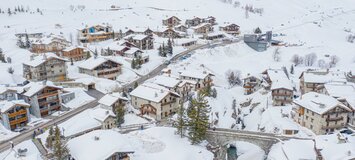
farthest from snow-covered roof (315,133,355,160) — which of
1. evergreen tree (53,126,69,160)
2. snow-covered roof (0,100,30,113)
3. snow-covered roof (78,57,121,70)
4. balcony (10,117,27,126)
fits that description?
snow-covered roof (78,57,121,70)

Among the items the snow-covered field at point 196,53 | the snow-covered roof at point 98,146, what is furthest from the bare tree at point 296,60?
the snow-covered roof at point 98,146

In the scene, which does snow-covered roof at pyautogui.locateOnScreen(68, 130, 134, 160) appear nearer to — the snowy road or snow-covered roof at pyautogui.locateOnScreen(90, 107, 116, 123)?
snow-covered roof at pyautogui.locateOnScreen(90, 107, 116, 123)

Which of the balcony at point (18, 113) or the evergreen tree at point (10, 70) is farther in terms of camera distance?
the evergreen tree at point (10, 70)

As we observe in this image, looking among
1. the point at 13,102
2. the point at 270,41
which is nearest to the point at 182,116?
the point at 13,102

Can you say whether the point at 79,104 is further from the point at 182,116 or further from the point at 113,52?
the point at 113,52

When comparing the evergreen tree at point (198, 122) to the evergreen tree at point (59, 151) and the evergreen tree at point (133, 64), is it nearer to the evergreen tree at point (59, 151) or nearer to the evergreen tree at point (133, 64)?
the evergreen tree at point (59, 151)
